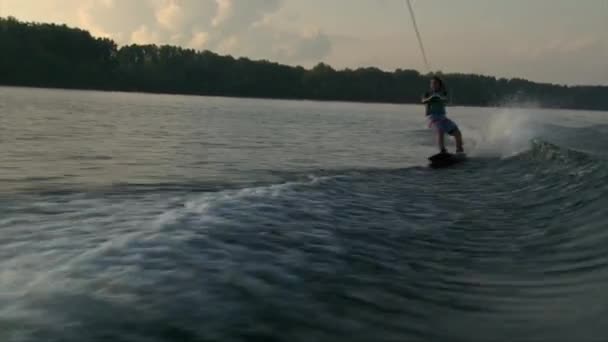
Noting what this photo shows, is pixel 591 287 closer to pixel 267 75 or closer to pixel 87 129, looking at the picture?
pixel 87 129

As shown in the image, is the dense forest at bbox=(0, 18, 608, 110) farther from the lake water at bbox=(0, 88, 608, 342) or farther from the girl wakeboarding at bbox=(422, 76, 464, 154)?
the lake water at bbox=(0, 88, 608, 342)

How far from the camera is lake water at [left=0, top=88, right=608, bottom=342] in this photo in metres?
3.55

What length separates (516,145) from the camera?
57.9 ft

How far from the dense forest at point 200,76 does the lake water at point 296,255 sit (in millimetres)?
82146

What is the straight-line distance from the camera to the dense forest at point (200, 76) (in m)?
91.6

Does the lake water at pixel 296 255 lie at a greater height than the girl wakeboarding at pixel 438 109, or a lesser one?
lesser

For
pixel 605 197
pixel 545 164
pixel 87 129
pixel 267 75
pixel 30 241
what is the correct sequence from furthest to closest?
pixel 267 75 < pixel 87 129 < pixel 545 164 < pixel 605 197 < pixel 30 241

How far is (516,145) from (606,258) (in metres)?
13.5

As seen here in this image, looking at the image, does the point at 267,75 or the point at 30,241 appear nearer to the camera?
the point at 30,241

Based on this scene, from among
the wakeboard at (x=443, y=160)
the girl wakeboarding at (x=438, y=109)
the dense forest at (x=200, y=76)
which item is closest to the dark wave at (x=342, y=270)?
the wakeboard at (x=443, y=160)

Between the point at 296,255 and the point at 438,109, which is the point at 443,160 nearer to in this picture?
the point at 438,109

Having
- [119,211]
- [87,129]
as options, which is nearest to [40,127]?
[87,129]

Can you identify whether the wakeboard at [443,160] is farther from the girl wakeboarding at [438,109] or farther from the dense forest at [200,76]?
the dense forest at [200,76]

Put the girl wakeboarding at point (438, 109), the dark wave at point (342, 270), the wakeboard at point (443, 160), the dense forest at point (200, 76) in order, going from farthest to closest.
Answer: the dense forest at point (200, 76)
the girl wakeboarding at point (438, 109)
the wakeboard at point (443, 160)
the dark wave at point (342, 270)
